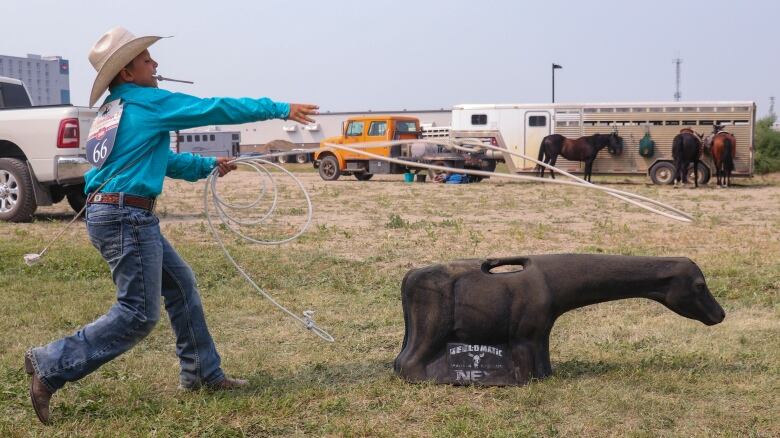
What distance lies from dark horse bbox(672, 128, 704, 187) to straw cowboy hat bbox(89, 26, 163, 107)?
20007 mm

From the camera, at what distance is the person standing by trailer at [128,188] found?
3.80m

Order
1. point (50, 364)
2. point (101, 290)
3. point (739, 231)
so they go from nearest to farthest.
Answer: point (50, 364), point (101, 290), point (739, 231)

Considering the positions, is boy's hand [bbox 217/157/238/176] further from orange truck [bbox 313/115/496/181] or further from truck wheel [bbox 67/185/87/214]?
orange truck [bbox 313/115/496/181]

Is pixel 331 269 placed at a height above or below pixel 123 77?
below

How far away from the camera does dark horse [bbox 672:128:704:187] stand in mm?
22031

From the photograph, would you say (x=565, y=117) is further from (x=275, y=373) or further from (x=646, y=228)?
(x=275, y=373)

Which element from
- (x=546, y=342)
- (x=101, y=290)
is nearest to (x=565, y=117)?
(x=101, y=290)

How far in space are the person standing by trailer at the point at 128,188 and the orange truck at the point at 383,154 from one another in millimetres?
19528

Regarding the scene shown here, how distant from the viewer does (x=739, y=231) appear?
11320 mm

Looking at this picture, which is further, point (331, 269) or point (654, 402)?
point (331, 269)

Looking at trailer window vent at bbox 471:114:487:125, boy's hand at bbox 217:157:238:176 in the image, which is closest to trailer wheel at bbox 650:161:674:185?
trailer window vent at bbox 471:114:487:125

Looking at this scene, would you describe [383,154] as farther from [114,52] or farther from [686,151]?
[114,52]

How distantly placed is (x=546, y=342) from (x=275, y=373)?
1.48 metres

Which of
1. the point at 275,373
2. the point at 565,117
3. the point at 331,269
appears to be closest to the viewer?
the point at 275,373
